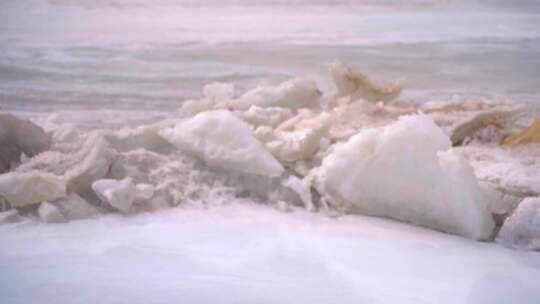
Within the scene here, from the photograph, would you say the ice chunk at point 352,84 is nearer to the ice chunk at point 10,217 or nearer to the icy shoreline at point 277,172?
the icy shoreline at point 277,172

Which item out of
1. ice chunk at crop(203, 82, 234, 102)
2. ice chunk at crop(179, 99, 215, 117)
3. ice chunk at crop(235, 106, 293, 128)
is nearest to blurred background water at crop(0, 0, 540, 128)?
ice chunk at crop(203, 82, 234, 102)

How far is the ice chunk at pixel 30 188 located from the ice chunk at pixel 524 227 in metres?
0.47

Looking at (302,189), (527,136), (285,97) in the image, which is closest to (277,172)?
(302,189)

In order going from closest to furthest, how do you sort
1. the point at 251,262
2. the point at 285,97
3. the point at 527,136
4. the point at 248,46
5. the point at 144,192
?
the point at 251,262 < the point at 144,192 < the point at 527,136 < the point at 285,97 < the point at 248,46

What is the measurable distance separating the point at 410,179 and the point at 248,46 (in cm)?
72

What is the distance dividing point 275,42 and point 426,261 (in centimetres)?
82

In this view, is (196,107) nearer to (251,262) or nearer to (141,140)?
(141,140)

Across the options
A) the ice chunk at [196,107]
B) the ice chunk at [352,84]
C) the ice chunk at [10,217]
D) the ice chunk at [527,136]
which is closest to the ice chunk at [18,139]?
the ice chunk at [10,217]

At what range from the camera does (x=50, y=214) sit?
2.21ft

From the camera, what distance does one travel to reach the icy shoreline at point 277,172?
2.26 feet

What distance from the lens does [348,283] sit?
1.85 ft

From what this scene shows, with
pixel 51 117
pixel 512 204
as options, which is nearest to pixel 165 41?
pixel 51 117

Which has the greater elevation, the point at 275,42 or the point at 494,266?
the point at 275,42

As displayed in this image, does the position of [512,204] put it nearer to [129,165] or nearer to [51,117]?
[129,165]
